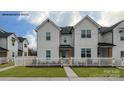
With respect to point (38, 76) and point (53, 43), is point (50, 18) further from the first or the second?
point (53, 43)

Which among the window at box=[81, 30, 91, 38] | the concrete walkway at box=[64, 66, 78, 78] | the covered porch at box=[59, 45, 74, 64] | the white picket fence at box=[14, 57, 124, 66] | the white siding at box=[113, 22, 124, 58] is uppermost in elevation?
the window at box=[81, 30, 91, 38]

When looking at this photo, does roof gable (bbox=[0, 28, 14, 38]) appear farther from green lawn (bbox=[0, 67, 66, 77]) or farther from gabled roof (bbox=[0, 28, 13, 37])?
green lawn (bbox=[0, 67, 66, 77])

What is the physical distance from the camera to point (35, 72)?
11281mm

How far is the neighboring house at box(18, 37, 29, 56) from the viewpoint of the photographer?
9.80m

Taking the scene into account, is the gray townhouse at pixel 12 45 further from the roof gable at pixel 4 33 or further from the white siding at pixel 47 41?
the white siding at pixel 47 41

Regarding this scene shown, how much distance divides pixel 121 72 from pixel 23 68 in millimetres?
4097

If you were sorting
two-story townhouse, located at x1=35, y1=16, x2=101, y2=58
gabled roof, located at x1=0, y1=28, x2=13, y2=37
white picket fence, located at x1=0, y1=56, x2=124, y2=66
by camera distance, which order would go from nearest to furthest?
gabled roof, located at x1=0, y1=28, x2=13, y2=37 < white picket fence, located at x1=0, y1=56, x2=124, y2=66 < two-story townhouse, located at x1=35, y1=16, x2=101, y2=58

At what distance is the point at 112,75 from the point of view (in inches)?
369

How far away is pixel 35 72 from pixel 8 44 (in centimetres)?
170

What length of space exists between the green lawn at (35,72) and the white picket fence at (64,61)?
23cm

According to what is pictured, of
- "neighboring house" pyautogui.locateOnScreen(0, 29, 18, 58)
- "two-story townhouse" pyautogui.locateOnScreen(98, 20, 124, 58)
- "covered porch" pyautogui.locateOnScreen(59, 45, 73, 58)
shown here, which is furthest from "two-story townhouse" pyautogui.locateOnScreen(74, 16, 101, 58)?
"neighboring house" pyautogui.locateOnScreen(0, 29, 18, 58)

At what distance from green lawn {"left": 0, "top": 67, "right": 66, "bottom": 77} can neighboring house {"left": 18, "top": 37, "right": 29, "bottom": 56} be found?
2.36 feet

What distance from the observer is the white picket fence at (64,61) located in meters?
10.5

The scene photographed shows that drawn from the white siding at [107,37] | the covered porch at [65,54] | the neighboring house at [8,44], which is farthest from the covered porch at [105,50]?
the neighboring house at [8,44]
